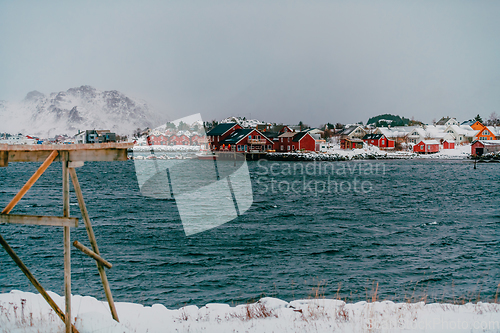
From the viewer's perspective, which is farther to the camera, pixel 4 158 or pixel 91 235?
pixel 91 235

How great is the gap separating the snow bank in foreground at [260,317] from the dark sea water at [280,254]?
86.3 inches

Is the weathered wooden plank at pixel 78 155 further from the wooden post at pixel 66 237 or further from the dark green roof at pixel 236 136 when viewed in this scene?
the dark green roof at pixel 236 136

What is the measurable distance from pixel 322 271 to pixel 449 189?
88.4 feet

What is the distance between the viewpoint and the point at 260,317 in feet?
24.0

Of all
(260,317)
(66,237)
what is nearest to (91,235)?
(66,237)

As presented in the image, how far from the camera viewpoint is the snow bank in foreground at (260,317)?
6605 millimetres

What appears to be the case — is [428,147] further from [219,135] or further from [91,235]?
[91,235]

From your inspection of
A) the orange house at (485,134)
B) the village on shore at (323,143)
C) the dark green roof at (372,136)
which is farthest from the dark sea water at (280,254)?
the orange house at (485,134)

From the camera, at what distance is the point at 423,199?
28531 millimetres

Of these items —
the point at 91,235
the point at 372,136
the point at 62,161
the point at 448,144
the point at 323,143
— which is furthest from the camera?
the point at 323,143

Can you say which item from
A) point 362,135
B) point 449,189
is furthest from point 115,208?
point 362,135

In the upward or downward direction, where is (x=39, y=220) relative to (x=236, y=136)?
downward

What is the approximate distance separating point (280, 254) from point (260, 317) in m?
6.79

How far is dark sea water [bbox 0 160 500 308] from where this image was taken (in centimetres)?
1066
